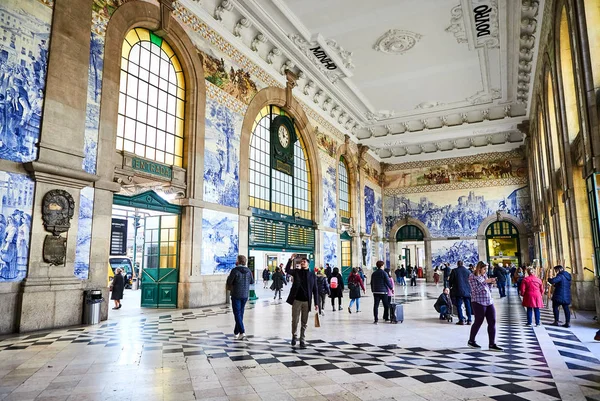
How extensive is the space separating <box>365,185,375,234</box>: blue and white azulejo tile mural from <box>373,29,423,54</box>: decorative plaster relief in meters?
12.3

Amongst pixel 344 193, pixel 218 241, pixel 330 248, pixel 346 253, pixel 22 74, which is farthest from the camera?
pixel 344 193

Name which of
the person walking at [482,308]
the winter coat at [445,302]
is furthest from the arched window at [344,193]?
the person walking at [482,308]

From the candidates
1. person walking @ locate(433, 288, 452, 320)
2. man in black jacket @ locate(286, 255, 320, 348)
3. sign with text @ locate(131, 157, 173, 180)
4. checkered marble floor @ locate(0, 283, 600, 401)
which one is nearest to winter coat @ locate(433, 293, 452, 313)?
person walking @ locate(433, 288, 452, 320)

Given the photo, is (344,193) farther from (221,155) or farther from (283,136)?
(221,155)

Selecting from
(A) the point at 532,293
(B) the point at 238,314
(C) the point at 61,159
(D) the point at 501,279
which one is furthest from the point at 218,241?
Answer: (D) the point at 501,279

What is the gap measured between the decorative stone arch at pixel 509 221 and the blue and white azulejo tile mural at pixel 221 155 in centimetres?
2009

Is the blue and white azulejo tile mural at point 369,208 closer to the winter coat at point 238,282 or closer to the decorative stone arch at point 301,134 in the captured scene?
the decorative stone arch at point 301,134

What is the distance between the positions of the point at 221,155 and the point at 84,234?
17.8 feet

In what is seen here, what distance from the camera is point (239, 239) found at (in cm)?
1388

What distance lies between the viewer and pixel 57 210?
820 centimetres

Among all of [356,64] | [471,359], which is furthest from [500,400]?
[356,64]

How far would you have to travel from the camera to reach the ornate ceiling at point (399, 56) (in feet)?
46.0

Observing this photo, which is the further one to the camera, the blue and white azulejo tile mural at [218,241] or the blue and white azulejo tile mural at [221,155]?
the blue and white azulejo tile mural at [221,155]

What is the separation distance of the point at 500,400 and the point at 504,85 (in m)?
19.6
